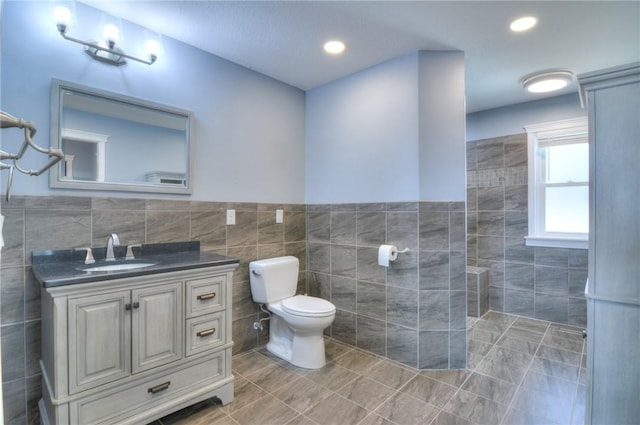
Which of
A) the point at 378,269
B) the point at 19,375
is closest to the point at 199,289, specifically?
the point at 19,375

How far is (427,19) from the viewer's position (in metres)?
2.07

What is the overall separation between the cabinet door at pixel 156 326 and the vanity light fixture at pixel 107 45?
1444 millimetres

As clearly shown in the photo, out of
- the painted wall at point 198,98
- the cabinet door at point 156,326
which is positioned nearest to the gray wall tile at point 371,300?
the painted wall at point 198,98

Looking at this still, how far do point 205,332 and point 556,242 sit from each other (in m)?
3.46

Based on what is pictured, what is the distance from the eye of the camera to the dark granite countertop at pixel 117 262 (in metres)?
1.50

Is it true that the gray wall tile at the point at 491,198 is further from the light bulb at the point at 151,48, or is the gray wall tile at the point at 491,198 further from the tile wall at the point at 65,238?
the light bulb at the point at 151,48

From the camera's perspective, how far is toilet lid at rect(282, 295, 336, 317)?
2.33 metres

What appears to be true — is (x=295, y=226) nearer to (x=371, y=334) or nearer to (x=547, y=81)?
(x=371, y=334)

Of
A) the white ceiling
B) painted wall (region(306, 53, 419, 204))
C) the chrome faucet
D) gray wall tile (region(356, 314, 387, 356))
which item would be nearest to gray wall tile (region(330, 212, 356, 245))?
painted wall (region(306, 53, 419, 204))

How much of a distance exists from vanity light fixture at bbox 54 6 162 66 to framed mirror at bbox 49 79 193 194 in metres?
0.22

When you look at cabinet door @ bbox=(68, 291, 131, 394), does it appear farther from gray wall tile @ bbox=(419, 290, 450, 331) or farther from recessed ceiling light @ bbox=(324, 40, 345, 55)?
recessed ceiling light @ bbox=(324, 40, 345, 55)

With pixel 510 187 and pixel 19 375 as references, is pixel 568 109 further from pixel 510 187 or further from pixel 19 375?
pixel 19 375

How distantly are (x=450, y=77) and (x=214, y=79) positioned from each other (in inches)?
72.0

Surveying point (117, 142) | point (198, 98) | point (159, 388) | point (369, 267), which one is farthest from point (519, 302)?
point (117, 142)
